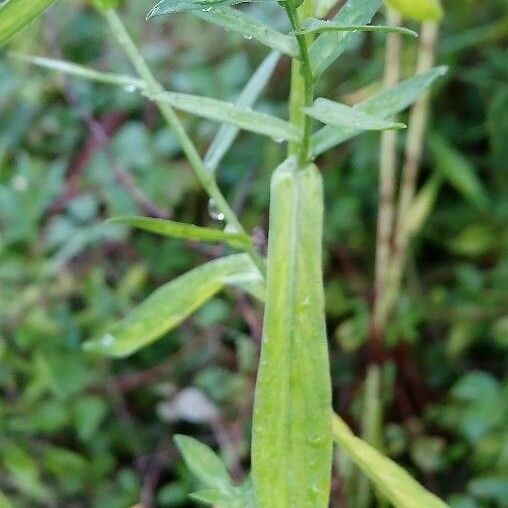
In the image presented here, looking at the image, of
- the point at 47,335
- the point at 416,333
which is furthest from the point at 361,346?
the point at 47,335

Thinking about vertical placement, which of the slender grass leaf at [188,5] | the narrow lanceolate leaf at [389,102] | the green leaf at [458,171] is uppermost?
the green leaf at [458,171]

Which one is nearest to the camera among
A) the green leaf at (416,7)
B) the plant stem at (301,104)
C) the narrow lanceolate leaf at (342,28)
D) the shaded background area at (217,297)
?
the narrow lanceolate leaf at (342,28)

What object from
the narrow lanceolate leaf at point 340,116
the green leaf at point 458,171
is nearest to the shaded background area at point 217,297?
the green leaf at point 458,171

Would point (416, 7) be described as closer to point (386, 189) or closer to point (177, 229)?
point (177, 229)

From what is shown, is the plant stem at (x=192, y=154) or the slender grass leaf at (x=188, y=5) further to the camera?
the plant stem at (x=192, y=154)

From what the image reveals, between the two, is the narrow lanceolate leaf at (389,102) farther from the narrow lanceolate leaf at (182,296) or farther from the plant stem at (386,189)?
the plant stem at (386,189)

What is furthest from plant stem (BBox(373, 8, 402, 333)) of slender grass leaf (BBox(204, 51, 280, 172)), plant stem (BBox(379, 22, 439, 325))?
slender grass leaf (BBox(204, 51, 280, 172))

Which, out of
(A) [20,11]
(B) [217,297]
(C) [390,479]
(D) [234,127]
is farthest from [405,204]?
(A) [20,11]
